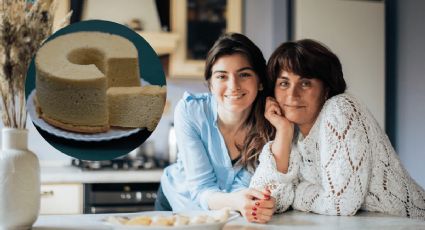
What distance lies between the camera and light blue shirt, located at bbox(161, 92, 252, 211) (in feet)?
5.64

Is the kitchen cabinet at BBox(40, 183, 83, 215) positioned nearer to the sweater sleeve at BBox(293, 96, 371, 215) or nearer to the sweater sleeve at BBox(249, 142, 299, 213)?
the sweater sleeve at BBox(249, 142, 299, 213)

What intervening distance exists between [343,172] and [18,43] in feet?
2.85

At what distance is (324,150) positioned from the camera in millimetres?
1456

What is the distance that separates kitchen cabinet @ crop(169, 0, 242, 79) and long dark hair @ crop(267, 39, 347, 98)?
68.7 inches

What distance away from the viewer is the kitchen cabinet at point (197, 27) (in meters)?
3.36

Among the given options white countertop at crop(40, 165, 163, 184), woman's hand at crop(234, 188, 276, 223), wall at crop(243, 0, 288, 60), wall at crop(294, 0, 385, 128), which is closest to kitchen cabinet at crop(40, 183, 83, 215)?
white countertop at crop(40, 165, 163, 184)

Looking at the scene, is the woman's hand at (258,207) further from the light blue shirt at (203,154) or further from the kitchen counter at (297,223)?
the light blue shirt at (203,154)

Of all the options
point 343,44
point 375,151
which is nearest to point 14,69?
point 375,151

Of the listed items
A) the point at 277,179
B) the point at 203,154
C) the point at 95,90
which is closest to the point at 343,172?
the point at 277,179

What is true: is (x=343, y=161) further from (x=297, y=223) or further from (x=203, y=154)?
(x=203, y=154)

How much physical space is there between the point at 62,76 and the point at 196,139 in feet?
2.29

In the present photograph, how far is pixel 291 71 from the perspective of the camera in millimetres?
1579

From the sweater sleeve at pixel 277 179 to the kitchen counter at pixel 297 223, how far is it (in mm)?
100

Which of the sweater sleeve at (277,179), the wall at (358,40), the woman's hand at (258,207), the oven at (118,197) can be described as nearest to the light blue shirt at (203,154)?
the sweater sleeve at (277,179)
